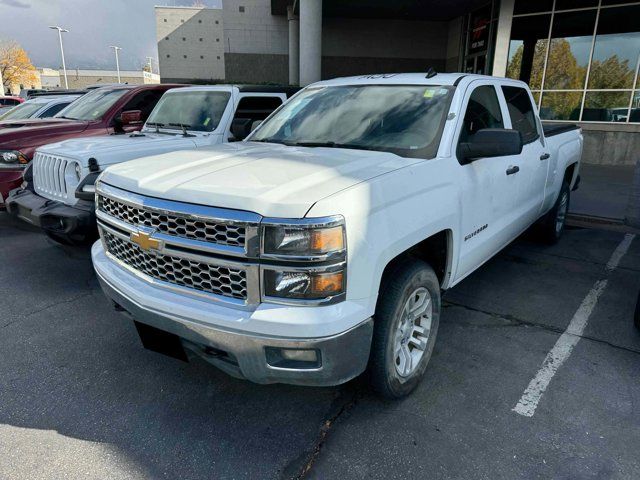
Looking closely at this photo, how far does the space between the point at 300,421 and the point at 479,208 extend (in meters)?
1.91

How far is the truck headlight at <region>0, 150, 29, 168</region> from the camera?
5.83 m

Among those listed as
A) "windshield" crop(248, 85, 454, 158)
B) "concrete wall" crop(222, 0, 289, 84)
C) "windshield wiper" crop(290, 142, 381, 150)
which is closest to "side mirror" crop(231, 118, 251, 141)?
"windshield" crop(248, 85, 454, 158)

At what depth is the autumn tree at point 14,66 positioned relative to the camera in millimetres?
70250

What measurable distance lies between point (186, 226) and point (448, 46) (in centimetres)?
2129

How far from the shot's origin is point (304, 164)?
8.95ft

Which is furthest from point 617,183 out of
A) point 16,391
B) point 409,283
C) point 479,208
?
point 16,391

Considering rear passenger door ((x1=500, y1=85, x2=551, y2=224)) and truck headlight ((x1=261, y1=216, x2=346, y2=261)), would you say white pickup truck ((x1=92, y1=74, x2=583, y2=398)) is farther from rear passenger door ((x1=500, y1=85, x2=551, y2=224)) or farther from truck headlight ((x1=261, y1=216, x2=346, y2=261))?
rear passenger door ((x1=500, y1=85, x2=551, y2=224))

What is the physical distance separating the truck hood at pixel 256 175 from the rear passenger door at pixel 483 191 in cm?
61

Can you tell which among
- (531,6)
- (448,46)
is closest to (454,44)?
(448,46)

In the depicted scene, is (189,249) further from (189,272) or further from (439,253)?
(439,253)

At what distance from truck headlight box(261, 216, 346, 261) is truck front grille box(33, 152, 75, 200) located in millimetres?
3345

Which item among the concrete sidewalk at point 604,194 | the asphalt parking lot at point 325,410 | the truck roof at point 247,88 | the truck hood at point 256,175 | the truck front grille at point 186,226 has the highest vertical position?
the truck roof at point 247,88

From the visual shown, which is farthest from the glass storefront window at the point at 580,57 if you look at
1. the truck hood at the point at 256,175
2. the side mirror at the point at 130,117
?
the truck hood at the point at 256,175

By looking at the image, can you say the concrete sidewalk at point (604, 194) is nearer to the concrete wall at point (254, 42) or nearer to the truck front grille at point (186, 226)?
the truck front grille at point (186, 226)
